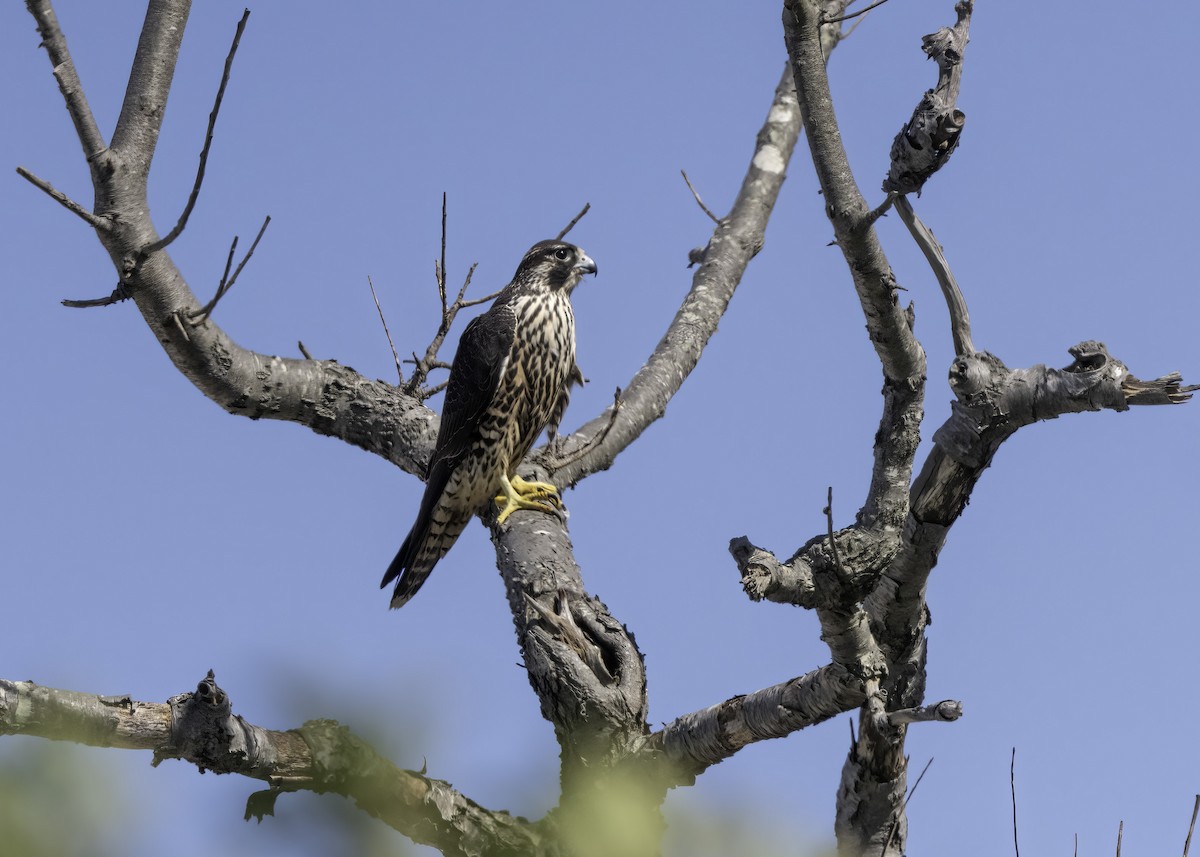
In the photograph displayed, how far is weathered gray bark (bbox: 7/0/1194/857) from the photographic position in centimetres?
205

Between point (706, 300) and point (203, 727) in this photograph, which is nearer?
point (203, 727)

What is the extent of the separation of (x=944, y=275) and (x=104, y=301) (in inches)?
95.5

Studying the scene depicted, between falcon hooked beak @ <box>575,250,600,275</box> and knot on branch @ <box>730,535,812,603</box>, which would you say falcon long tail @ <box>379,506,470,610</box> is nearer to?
falcon hooked beak @ <box>575,250,600,275</box>

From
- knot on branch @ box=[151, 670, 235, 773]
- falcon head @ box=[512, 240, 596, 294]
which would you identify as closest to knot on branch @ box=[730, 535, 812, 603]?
knot on branch @ box=[151, 670, 235, 773]

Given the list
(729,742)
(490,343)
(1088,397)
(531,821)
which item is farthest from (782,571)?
(490,343)

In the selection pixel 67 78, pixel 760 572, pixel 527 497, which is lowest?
pixel 760 572

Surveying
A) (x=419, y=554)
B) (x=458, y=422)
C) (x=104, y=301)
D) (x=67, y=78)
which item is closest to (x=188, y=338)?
(x=104, y=301)

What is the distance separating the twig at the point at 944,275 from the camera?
9.02 feet

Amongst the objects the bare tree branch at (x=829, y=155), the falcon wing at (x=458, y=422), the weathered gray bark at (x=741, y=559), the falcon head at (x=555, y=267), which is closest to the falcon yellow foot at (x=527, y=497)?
the weathered gray bark at (x=741, y=559)

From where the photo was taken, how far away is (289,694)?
31.3 inches

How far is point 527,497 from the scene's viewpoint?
4.36 meters

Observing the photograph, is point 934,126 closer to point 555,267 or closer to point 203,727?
point 203,727

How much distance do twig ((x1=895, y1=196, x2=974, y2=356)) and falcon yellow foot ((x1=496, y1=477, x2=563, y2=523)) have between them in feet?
5.99

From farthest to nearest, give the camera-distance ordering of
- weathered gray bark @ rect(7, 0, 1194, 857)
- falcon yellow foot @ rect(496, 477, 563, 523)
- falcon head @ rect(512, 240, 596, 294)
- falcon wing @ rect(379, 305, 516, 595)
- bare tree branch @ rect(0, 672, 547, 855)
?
1. falcon head @ rect(512, 240, 596, 294)
2. falcon wing @ rect(379, 305, 516, 595)
3. falcon yellow foot @ rect(496, 477, 563, 523)
4. weathered gray bark @ rect(7, 0, 1194, 857)
5. bare tree branch @ rect(0, 672, 547, 855)
